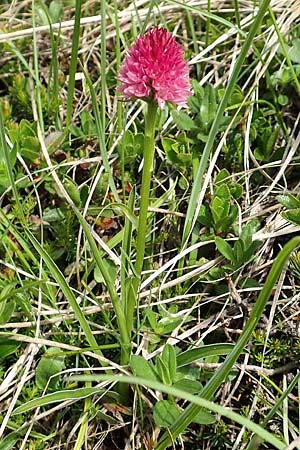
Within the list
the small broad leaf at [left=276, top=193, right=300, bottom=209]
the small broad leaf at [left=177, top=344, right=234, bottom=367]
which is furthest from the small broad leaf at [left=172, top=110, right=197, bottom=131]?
the small broad leaf at [left=177, top=344, right=234, bottom=367]

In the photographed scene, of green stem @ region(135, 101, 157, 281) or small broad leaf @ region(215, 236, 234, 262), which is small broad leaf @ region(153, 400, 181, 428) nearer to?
green stem @ region(135, 101, 157, 281)

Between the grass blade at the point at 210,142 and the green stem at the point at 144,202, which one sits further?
the grass blade at the point at 210,142

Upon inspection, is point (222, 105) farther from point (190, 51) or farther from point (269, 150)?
point (190, 51)

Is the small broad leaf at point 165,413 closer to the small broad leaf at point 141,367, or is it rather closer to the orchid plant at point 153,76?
the small broad leaf at point 141,367

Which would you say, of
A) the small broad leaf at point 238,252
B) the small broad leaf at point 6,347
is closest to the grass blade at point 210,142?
the small broad leaf at point 238,252

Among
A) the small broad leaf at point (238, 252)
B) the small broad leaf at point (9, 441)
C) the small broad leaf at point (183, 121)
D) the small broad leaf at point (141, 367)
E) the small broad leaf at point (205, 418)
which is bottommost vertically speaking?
the small broad leaf at point (9, 441)

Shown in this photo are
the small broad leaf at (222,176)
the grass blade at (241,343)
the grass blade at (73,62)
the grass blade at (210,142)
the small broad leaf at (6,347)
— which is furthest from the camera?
the small broad leaf at (222,176)
